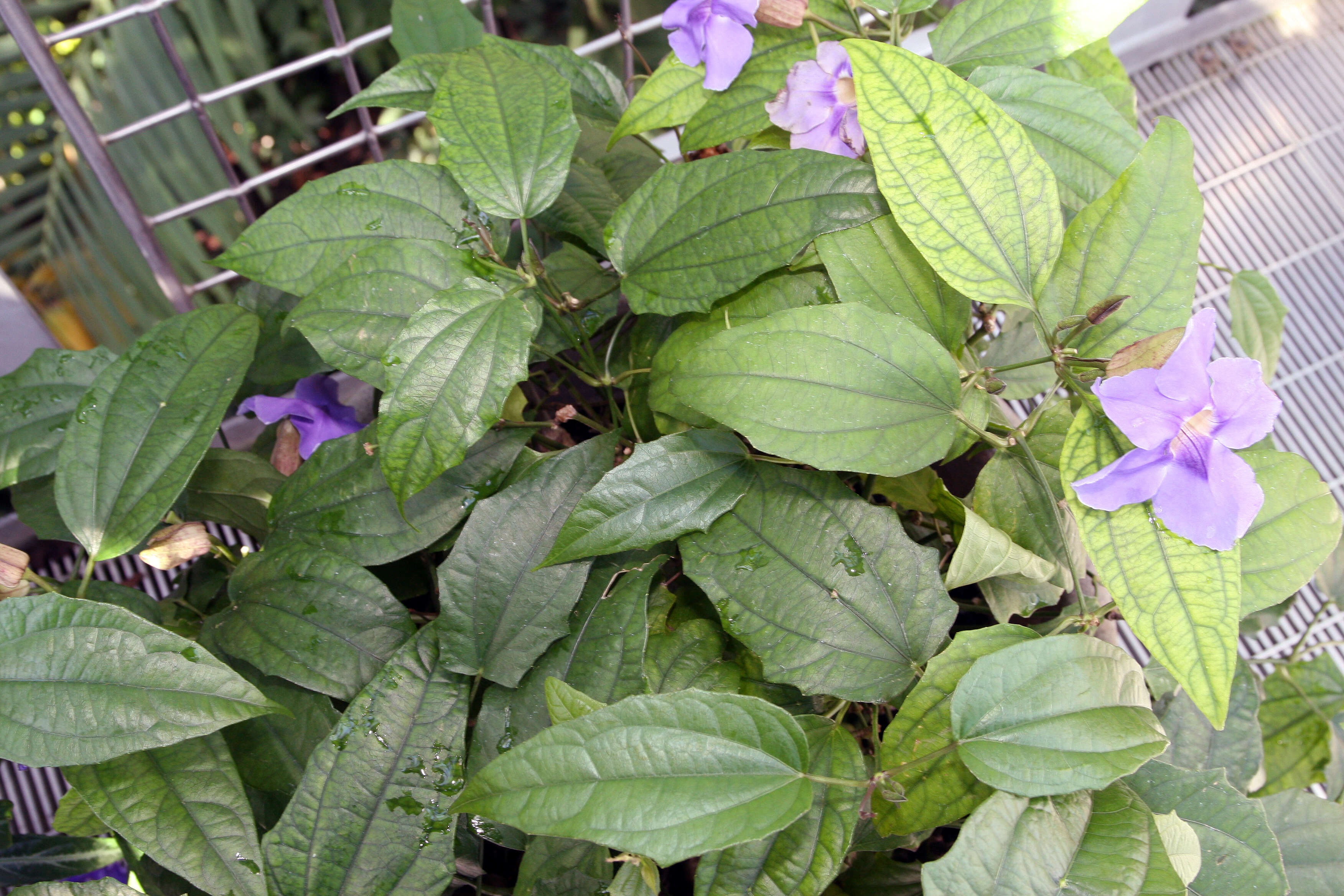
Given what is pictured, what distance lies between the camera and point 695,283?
0.62m

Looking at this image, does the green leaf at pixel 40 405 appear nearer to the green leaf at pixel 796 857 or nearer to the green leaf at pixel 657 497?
the green leaf at pixel 657 497

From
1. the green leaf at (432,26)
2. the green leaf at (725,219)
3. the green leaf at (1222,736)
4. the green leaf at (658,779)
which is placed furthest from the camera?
the green leaf at (432,26)

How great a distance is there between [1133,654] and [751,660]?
1.91 feet

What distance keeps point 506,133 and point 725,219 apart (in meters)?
0.17

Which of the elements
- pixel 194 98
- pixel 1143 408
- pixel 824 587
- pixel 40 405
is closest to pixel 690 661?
pixel 824 587

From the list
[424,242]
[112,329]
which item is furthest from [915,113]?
[112,329]

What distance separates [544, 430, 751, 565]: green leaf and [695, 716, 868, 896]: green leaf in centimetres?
18

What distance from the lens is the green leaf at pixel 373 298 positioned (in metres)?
0.63

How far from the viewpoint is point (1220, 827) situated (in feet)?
1.99

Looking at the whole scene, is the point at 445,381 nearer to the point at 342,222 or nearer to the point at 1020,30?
the point at 342,222

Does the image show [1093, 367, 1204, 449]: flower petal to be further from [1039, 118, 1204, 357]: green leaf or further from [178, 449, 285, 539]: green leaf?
[178, 449, 285, 539]: green leaf

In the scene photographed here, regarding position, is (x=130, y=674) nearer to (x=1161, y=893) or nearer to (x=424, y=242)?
(x=424, y=242)

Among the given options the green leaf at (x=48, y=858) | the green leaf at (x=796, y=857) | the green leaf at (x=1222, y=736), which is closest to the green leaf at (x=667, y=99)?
the green leaf at (x=796, y=857)

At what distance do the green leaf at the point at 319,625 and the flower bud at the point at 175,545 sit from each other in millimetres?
68
